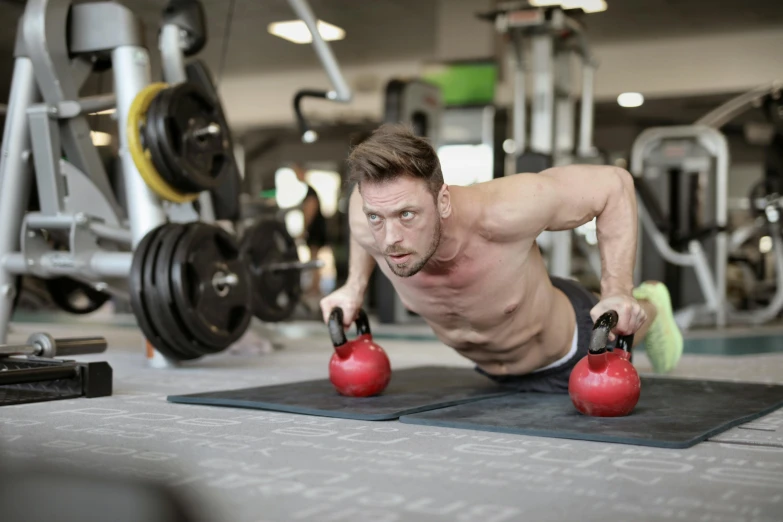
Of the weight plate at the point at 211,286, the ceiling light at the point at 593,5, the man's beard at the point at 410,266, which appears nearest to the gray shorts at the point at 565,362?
the man's beard at the point at 410,266

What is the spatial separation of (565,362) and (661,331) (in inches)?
22.8

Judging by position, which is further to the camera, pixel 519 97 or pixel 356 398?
pixel 519 97

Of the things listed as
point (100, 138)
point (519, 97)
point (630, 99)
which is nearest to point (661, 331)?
point (100, 138)

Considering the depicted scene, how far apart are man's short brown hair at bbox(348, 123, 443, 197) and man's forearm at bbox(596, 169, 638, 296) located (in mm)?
447

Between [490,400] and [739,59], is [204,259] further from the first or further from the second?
[739,59]

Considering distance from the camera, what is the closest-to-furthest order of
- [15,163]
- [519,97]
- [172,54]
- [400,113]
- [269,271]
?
1. [15,163]
2. [172,54]
3. [269,271]
4. [519,97]
5. [400,113]

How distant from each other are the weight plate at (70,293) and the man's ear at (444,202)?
2.42 m

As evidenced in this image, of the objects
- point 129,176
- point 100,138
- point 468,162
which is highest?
point 468,162

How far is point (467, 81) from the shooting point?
8148mm

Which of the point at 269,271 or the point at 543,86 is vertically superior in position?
the point at 543,86

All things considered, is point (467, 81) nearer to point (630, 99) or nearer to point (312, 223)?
point (312, 223)

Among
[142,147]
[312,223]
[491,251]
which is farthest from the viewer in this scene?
[312,223]

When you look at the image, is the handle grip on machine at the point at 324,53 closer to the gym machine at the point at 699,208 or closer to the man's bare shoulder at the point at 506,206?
the man's bare shoulder at the point at 506,206

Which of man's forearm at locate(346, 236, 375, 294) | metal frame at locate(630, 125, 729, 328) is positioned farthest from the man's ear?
metal frame at locate(630, 125, 729, 328)
